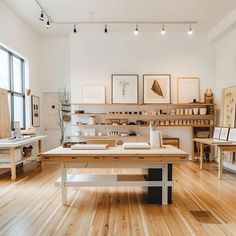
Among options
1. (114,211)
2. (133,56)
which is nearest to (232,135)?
(133,56)

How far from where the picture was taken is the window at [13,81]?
5594mm

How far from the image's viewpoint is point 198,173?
5.26m

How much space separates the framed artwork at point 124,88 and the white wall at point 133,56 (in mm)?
163

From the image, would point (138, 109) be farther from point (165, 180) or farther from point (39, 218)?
point (39, 218)

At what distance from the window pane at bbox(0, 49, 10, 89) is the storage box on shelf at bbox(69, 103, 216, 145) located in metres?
1.88

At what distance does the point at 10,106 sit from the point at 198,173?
465 cm

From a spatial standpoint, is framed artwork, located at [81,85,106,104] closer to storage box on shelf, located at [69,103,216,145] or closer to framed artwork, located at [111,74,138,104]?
storage box on shelf, located at [69,103,216,145]

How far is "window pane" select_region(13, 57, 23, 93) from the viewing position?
6.15 m

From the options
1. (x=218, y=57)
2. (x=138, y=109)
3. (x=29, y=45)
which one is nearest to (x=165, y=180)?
(x=138, y=109)

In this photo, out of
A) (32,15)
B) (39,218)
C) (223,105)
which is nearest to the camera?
(39,218)

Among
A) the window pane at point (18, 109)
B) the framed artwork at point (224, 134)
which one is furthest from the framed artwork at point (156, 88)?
the window pane at point (18, 109)

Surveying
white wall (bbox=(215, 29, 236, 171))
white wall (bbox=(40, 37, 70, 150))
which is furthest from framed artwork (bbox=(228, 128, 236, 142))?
white wall (bbox=(40, 37, 70, 150))

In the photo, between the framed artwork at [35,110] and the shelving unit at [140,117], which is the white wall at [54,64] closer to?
the framed artwork at [35,110]

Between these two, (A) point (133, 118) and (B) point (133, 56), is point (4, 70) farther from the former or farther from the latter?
(A) point (133, 118)
